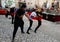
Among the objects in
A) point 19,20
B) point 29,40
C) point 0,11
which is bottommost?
point 0,11

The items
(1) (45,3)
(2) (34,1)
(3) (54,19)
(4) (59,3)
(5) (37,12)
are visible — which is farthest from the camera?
(2) (34,1)

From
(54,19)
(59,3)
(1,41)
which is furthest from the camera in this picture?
(59,3)

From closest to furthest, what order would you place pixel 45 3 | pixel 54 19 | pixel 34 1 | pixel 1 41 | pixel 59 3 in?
1. pixel 1 41
2. pixel 54 19
3. pixel 59 3
4. pixel 45 3
5. pixel 34 1

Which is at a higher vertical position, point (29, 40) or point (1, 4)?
point (29, 40)

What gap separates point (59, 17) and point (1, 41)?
45.1 ft

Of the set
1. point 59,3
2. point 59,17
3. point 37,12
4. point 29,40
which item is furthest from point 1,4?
point 29,40

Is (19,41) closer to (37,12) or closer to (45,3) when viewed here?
(37,12)

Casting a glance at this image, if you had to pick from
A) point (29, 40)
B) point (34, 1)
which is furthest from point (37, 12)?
point (34, 1)

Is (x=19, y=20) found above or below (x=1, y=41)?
above

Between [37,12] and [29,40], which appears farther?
[37,12]

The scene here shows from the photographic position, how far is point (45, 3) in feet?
122

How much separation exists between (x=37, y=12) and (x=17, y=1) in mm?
30689

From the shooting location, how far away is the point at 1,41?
9906mm

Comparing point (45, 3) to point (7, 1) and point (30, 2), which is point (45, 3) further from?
point (7, 1)
